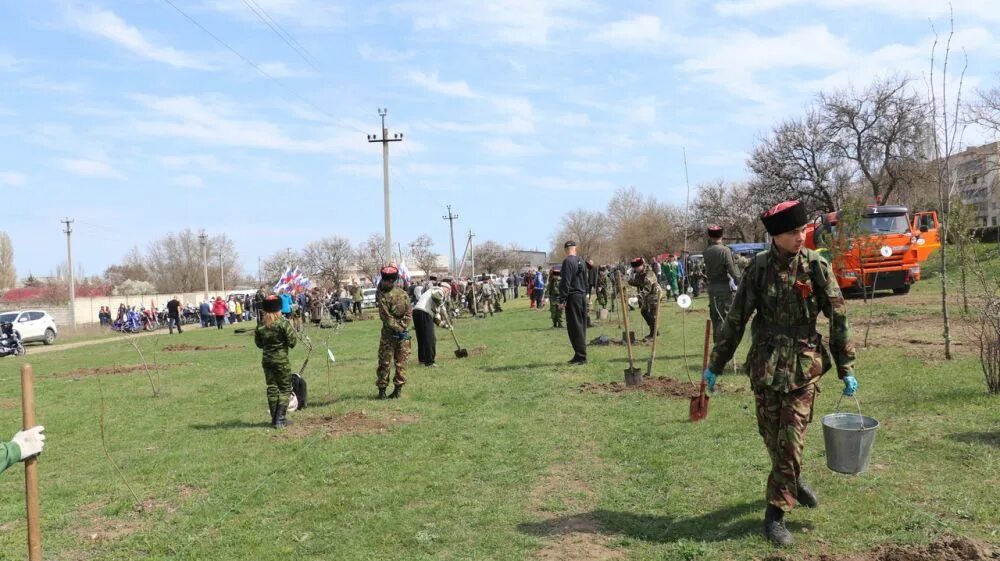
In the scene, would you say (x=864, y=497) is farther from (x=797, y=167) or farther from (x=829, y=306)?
(x=797, y=167)

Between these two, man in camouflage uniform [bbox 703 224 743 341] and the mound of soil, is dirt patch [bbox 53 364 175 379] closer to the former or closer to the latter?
the mound of soil

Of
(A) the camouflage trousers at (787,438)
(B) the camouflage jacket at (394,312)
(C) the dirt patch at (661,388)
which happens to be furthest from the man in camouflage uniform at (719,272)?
(A) the camouflage trousers at (787,438)

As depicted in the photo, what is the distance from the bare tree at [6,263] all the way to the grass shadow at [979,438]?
100836mm

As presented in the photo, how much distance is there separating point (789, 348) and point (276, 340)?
6.38 metres

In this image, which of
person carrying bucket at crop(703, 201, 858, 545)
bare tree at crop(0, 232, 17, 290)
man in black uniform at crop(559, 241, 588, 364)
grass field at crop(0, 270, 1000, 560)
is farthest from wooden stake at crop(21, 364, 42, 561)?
bare tree at crop(0, 232, 17, 290)

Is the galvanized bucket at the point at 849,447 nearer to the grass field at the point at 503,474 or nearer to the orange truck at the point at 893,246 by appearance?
the grass field at the point at 503,474

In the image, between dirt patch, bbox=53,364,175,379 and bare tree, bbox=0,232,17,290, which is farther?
bare tree, bbox=0,232,17,290

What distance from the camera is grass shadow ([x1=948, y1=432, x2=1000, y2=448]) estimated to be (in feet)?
19.5

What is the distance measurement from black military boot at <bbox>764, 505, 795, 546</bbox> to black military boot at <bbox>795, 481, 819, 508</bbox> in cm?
45

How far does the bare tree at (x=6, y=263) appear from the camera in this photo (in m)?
85.4

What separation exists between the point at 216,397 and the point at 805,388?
10.0 meters

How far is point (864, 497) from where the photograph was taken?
4984 millimetres

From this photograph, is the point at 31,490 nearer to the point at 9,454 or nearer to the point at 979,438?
the point at 9,454

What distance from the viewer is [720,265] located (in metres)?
10.3
